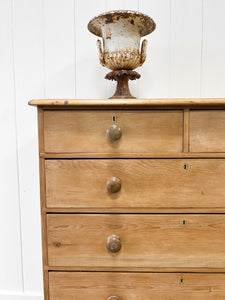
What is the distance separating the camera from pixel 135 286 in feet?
2.25

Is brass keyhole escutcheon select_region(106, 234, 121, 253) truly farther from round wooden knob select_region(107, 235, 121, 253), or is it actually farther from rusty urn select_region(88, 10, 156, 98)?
rusty urn select_region(88, 10, 156, 98)

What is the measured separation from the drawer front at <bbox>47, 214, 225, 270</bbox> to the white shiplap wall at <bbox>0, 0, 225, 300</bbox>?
1.69 ft

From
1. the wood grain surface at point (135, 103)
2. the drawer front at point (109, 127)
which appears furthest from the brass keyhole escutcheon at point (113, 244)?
the wood grain surface at point (135, 103)

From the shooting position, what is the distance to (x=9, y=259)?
3.74ft

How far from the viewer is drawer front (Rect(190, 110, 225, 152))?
0.63 meters

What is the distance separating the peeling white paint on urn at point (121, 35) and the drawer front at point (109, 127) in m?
0.23

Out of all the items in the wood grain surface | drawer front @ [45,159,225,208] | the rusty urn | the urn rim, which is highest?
the urn rim

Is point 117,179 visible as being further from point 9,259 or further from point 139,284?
point 9,259

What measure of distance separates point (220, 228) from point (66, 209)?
0.53m

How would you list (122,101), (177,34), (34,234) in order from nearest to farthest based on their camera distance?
1. (122,101)
2. (177,34)
3. (34,234)

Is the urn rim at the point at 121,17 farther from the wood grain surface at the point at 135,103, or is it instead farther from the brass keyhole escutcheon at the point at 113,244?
→ the brass keyhole escutcheon at the point at 113,244

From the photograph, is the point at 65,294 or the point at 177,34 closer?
the point at 65,294

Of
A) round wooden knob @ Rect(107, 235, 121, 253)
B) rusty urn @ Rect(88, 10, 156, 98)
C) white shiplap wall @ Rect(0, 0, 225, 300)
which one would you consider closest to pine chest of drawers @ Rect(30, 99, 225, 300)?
round wooden knob @ Rect(107, 235, 121, 253)

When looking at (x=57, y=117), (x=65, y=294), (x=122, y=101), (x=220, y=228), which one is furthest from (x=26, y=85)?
(x=220, y=228)
